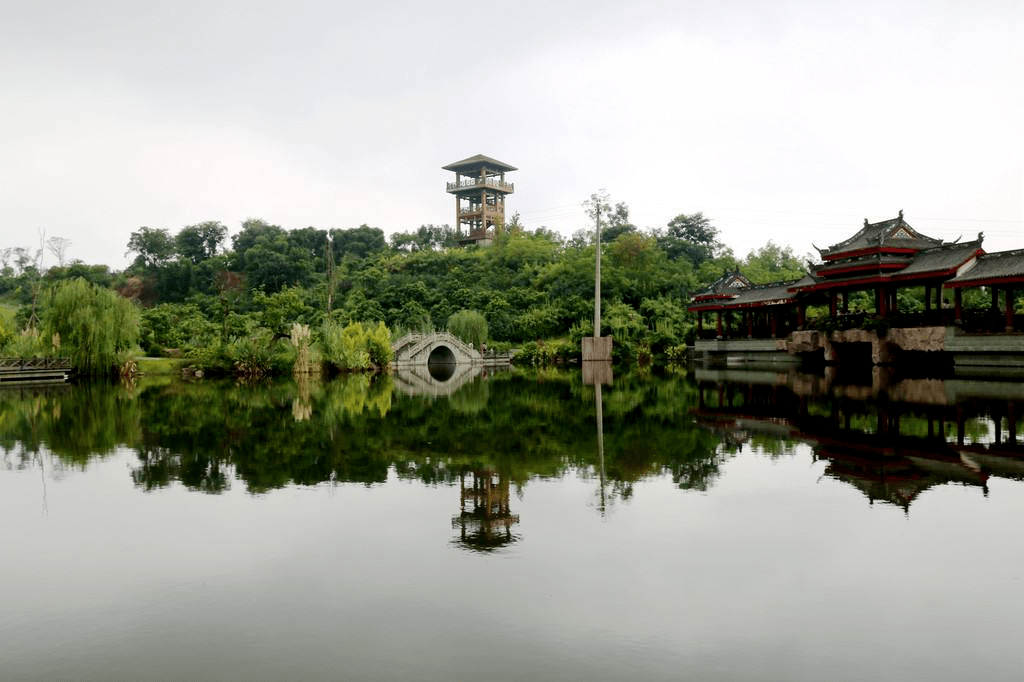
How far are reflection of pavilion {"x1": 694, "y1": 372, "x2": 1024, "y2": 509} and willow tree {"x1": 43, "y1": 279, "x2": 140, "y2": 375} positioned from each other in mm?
24292

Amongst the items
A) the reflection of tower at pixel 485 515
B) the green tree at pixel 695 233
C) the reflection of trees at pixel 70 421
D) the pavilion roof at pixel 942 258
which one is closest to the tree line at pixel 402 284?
the green tree at pixel 695 233

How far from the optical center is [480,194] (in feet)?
249

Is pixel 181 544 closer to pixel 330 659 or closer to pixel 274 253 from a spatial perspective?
pixel 330 659

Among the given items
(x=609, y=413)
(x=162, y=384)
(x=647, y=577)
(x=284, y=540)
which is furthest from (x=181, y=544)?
(x=162, y=384)

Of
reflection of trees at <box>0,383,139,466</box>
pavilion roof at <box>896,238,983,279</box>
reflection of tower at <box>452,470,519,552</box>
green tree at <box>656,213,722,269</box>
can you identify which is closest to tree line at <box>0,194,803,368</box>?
green tree at <box>656,213,722,269</box>

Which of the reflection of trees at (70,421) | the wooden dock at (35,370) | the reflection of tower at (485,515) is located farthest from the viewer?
the wooden dock at (35,370)

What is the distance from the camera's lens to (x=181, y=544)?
19.4 ft

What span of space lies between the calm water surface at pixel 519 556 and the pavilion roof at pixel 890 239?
21544mm

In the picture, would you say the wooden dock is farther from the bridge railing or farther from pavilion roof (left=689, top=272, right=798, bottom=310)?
pavilion roof (left=689, top=272, right=798, bottom=310)

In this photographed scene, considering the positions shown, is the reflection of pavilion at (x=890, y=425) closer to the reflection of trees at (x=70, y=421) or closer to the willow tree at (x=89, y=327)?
the reflection of trees at (x=70, y=421)

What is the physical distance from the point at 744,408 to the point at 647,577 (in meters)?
12.2

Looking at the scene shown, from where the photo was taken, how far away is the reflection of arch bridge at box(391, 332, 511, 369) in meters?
42.5

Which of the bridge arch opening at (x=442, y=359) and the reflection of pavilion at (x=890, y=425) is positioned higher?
the bridge arch opening at (x=442, y=359)

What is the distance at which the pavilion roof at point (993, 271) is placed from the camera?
2583cm
